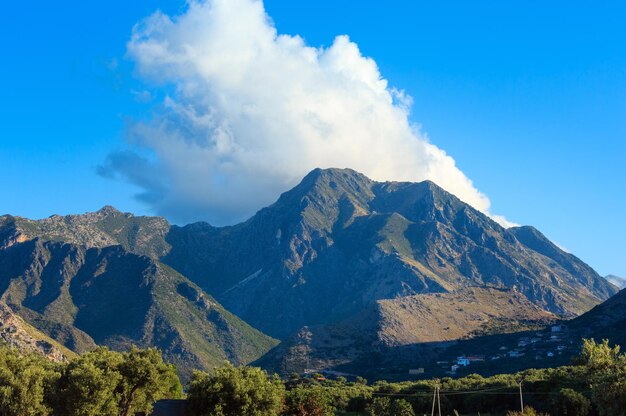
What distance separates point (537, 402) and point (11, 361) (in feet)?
237

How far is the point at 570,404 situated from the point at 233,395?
144ft

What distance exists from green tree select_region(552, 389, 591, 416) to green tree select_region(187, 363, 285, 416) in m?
37.3

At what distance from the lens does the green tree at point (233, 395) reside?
72500mm

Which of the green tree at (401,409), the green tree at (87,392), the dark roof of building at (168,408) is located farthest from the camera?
the green tree at (401,409)

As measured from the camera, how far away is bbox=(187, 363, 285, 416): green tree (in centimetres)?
7250

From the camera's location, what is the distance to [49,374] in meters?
76.6

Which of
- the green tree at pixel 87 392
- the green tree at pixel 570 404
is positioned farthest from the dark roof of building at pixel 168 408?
the green tree at pixel 570 404

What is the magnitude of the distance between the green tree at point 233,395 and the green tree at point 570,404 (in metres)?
37.3

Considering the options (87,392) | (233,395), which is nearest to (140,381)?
(87,392)

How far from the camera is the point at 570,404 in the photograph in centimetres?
8512

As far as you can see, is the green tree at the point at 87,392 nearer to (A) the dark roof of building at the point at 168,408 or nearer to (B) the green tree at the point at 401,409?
(A) the dark roof of building at the point at 168,408

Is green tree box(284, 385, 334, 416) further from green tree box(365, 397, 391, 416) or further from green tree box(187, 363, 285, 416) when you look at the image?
green tree box(365, 397, 391, 416)

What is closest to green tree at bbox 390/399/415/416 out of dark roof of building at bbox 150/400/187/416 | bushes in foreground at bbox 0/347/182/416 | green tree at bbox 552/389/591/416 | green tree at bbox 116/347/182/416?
green tree at bbox 552/389/591/416

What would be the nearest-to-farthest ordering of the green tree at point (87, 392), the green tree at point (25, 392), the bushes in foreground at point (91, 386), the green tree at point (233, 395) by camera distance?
the green tree at point (25, 392) → the bushes in foreground at point (91, 386) → the green tree at point (87, 392) → the green tree at point (233, 395)
